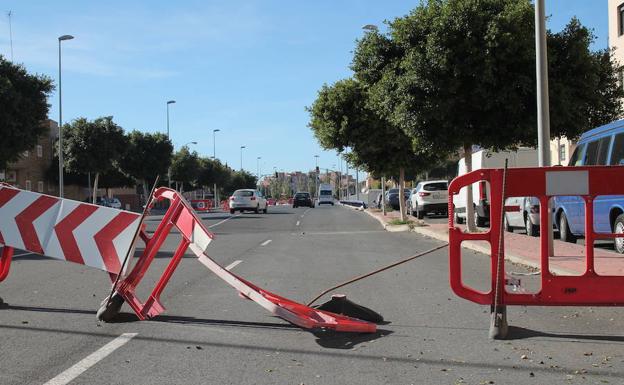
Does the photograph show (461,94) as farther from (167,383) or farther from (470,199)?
(167,383)

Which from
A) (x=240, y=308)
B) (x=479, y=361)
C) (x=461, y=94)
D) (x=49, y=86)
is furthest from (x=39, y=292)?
(x=49, y=86)

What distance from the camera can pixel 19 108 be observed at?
29438 mm

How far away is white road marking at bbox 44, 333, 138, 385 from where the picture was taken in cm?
465

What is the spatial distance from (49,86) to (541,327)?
100ft

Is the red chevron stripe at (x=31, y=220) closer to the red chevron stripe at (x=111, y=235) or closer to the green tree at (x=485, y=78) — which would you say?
the red chevron stripe at (x=111, y=235)

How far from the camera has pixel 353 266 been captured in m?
11.7

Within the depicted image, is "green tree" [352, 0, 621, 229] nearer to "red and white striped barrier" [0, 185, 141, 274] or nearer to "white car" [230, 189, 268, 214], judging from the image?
"red and white striped barrier" [0, 185, 141, 274]

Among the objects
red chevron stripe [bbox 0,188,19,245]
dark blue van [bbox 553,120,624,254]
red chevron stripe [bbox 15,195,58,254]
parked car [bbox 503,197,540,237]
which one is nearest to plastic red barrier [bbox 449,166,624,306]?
red chevron stripe [bbox 15,195,58,254]

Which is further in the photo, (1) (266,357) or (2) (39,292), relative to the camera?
(2) (39,292)

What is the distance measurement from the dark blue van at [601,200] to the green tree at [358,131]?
9.29m

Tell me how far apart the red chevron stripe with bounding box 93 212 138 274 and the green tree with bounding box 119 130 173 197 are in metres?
53.2

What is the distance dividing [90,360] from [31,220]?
10.1 ft

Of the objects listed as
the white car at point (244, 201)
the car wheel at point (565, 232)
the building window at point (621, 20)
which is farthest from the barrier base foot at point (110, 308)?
the white car at point (244, 201)

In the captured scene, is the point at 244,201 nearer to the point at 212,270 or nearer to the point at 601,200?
the point at 601,200
